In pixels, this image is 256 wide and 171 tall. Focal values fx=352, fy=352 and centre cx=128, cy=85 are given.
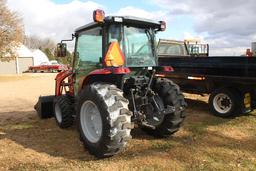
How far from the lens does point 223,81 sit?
9.31 metres

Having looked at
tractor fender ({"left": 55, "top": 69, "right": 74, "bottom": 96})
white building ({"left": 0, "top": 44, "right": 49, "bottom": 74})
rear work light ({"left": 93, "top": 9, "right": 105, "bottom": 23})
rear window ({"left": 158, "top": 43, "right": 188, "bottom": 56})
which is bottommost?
white building ({"left": 0, "top": 44, "right": 49, "bottom": 74})

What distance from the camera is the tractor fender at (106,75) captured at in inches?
227

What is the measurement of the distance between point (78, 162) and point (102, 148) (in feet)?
1.48

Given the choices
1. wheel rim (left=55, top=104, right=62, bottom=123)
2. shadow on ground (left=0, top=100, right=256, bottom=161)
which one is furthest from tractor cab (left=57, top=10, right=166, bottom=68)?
shadow on ground (left=0, top=100, right=256, bottom=161)

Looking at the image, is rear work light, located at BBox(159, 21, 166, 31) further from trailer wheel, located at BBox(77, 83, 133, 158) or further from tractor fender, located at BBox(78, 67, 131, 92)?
trailer wheel, located at BBox(77, 83, 133, 158)

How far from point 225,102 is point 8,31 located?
91.3 feet

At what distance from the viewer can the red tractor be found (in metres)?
5.43

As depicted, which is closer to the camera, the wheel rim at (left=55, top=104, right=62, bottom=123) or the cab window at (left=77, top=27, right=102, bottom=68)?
the cab window at (left=77, top=27, right=102, bottom=68)

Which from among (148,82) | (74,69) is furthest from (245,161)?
(74,69)

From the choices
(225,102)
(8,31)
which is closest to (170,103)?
(225,102)

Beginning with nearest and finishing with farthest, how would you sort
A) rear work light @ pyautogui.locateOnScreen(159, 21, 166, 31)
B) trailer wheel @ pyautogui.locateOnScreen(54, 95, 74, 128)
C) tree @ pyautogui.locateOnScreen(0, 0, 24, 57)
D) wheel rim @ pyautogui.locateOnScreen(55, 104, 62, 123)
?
rear work light @ pyautogui.locateOnScreen(159, 21, 166, 31) < trailer wheel @ pyautogui.locateOnScreen(54, 95, 74, 128) < wheel rim @ pyautogui.locateOnScreen(55, 104, 62, 123) < tree @ pyautogui.locateOnScreen(0, 0, 24, 57)

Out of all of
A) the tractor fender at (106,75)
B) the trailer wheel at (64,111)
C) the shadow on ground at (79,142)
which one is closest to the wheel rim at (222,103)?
the shadow on ground at (79,142)

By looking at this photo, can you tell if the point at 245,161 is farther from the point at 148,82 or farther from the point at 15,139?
the point at 15,139

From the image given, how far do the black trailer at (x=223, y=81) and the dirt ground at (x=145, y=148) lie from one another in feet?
1.57
